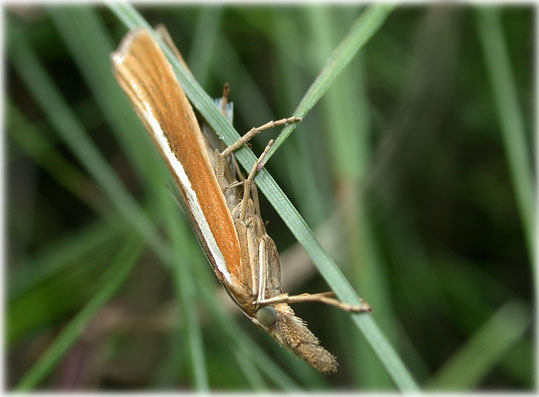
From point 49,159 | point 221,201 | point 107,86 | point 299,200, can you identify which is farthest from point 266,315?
point 49,159

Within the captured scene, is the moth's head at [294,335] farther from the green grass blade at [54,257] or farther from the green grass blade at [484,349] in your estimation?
the green grass blade at [54,257]

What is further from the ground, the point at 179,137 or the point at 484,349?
the point at 179,137

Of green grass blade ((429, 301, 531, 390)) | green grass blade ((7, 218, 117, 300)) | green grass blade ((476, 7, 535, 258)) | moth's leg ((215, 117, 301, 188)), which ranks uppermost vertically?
green grass blade ((7, 218, 117, 300))

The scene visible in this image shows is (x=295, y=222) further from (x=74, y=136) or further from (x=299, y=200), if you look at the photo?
(x=74, y=136)

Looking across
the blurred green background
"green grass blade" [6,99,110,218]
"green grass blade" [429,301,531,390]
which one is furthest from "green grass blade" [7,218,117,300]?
"green grass blade" [429,301,531,390]

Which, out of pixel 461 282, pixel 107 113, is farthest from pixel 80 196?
pixel 461 282

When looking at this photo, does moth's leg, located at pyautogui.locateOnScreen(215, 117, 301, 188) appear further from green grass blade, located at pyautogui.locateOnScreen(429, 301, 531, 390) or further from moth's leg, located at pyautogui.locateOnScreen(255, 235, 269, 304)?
green grass blade, located at pyautogui.locateOnScreen(429, 301, 531, 390)
